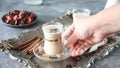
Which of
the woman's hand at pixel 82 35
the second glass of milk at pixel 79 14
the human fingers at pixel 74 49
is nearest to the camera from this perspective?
the woman's hand at pixel 82 35

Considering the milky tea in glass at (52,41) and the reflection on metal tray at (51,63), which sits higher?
the milky tea in glass at (52,41)

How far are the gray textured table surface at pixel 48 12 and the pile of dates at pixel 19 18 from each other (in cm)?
3

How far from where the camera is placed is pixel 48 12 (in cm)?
160

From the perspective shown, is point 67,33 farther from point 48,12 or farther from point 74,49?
point 48,12

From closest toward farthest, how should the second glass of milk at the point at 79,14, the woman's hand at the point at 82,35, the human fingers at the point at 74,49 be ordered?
the woman's hand at the point at 82,35
the human fingers at the point at 74,49
the second glass of milk at the point at 79,14

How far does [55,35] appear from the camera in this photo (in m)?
1.09

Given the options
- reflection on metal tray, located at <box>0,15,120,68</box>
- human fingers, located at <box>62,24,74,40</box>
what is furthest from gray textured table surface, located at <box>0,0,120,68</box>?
human fingers, located at <box>62,24,74,40</box>

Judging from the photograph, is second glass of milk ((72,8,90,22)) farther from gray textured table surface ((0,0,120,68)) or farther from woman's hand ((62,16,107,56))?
woman's hand ((62,16,107,56))

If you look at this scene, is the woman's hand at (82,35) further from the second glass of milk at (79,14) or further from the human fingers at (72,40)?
the second glass of milk at (79,14)

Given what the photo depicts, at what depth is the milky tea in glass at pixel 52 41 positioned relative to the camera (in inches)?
43.2

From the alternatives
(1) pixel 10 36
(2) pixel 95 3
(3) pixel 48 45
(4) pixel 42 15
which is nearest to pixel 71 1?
(2) pixel 95 3

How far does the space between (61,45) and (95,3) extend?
689 millimetres

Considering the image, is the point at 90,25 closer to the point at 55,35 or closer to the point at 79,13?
the point at 55,35

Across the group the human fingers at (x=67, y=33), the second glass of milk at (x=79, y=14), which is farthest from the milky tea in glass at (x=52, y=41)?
the second glass of milk at (x=79, y=14)
